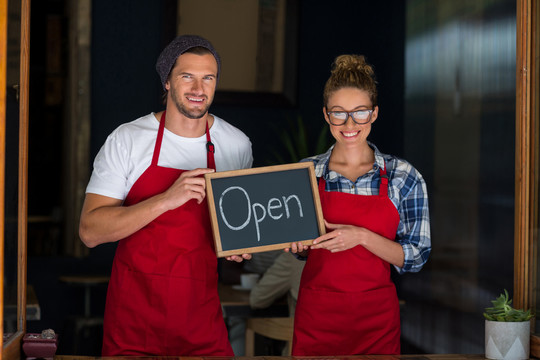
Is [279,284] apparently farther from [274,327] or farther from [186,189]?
[186,189]

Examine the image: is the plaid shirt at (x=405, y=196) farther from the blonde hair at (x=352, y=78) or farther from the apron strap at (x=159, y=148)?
the apron strap at (x=159, y=148)

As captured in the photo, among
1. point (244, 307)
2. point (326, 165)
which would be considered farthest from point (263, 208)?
point (244, 307)

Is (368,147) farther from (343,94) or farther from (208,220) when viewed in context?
(208,220)

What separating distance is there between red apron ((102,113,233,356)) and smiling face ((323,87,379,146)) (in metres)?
0.52

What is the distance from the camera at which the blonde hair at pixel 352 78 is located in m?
2.27

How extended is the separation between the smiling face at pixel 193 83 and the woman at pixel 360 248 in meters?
0.40

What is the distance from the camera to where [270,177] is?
83.6 inches

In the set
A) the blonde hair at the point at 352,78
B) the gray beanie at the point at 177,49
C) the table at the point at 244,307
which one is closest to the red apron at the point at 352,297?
the blonde hair at the point at 352,78

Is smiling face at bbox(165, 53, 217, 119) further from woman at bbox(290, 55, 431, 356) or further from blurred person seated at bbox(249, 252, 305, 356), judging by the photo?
blurred person seated at bbox(249, 252, 305, 356)

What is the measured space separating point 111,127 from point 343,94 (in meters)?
3.01

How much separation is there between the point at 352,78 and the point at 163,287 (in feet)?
2.98

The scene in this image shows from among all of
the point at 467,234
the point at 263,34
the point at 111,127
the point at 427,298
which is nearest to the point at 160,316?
the point at 467,234

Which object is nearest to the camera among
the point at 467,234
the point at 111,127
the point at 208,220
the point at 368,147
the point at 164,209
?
the point at 164,209

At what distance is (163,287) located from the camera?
2.16 m
